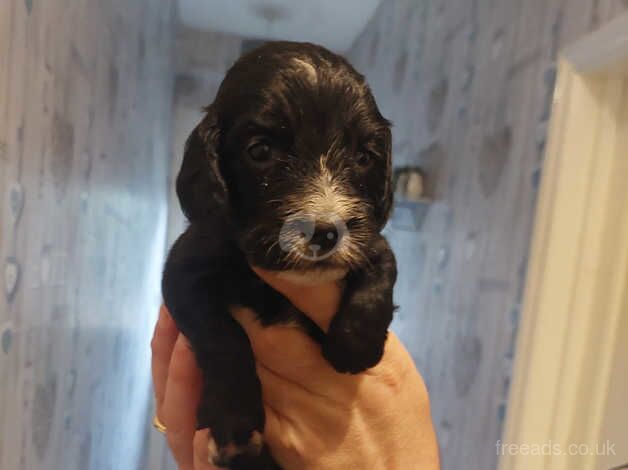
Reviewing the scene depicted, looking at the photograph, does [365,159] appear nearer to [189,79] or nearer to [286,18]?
[286,18]

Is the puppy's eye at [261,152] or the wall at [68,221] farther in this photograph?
the wall at [68,221]

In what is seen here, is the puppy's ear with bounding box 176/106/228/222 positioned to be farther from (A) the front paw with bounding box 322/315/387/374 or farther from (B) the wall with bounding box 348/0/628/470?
(B) the wall with bounding box 348/0/628/470

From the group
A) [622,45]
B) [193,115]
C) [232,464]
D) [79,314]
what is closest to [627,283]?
[622,45]

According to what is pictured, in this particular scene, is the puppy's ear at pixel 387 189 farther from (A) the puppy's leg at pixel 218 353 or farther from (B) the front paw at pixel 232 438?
(B) the front paw at pixel 232 438

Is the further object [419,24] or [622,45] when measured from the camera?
[419,24]

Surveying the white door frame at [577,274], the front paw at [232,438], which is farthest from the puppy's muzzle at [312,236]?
the white door frame at [577,274]

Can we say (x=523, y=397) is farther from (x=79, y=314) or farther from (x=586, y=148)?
(x=79, y=314)
